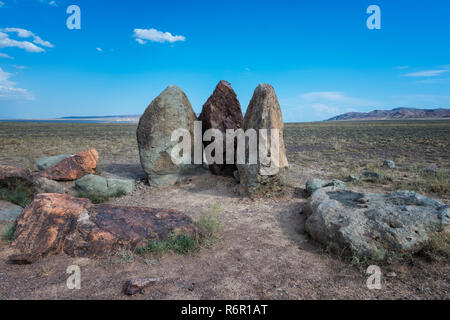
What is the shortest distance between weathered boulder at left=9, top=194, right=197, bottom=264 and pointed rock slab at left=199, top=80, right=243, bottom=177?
4.52m

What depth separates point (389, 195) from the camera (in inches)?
207

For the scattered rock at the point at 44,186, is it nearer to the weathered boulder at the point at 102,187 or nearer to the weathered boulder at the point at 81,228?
the weathered boulder at the point at 102,187

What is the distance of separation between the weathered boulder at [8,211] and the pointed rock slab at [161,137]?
136 inches

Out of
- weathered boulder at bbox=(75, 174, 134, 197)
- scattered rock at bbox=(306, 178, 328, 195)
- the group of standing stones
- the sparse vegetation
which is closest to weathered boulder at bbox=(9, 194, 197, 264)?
the sparse vegetation

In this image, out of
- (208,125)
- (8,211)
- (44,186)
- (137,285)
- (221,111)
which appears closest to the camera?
(137,285)

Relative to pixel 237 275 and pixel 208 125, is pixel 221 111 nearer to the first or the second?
pixel 208 125

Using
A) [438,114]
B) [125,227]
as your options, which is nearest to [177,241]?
[125,227]

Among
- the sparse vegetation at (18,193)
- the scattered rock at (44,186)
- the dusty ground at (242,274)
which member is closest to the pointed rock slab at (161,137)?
the scattered rock at (44,186)

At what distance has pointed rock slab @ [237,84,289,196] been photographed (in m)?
6.89

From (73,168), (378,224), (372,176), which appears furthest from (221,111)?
(378,224)

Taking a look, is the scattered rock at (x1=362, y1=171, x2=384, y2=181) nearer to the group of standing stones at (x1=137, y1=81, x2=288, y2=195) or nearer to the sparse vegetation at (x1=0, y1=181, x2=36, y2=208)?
the group of standing stones at (x1=137, y1=81, x2=288, y2=195)

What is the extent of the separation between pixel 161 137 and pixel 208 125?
69.4 inches

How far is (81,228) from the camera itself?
13.9 feet

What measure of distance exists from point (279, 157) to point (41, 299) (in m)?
5.78
